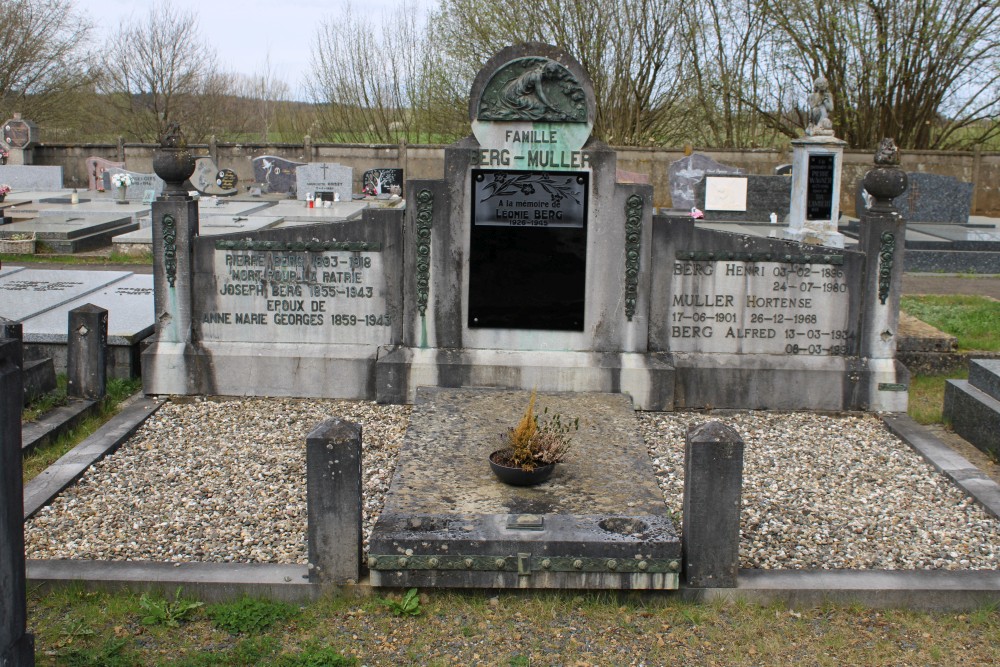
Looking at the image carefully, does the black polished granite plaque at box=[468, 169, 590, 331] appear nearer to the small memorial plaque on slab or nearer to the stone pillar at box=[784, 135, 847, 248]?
the stone pillar at box=[784, 135, 847, 248]

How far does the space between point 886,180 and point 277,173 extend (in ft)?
72.5

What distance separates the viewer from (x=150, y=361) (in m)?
8.41

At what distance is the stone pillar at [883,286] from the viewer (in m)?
8.20

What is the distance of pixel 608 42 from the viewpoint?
3033cm

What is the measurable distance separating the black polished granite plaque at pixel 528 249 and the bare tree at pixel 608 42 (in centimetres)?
2219

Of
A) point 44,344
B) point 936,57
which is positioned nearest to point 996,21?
point 936,57

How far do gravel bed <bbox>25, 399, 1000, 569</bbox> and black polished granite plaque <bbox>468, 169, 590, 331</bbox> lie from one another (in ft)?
3.92

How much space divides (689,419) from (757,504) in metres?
1.73

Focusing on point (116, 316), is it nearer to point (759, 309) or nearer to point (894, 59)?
point (759, 309)

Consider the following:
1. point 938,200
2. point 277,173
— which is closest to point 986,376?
point 938,200

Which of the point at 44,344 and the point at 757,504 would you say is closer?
the point at 757,504

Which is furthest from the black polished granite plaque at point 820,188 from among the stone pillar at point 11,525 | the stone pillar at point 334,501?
the stone pillar at point 11,525

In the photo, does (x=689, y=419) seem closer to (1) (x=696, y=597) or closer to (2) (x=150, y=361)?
(1) (x=696, y=597)

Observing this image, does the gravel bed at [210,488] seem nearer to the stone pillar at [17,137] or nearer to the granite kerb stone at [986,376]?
the granite kerb stone at [986,376]
